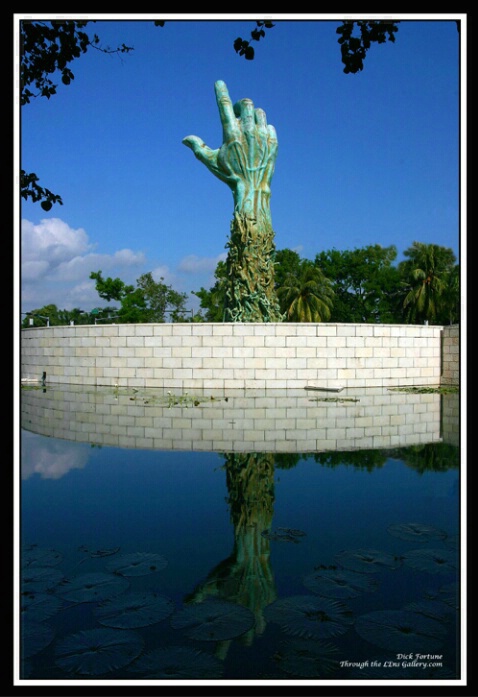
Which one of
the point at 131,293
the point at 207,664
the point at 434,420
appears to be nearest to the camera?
the point at 207,664

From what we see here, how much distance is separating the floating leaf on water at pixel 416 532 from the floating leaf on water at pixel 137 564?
156 cm

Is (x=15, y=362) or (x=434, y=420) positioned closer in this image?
(x=15, y=362)

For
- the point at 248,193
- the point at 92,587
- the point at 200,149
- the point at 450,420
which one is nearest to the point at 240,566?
the point at 92,587

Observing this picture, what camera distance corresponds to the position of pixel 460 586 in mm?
1928

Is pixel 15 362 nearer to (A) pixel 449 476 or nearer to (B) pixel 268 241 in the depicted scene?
(A) pixel 449 476

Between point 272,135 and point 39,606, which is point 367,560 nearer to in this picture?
point 39,606

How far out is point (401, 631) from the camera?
249cm

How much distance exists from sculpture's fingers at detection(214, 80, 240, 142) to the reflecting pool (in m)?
14.2

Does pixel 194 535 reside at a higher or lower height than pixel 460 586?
lower

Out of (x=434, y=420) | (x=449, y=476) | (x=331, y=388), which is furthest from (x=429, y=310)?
(x=449, y=476)

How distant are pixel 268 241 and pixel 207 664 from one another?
1665cm

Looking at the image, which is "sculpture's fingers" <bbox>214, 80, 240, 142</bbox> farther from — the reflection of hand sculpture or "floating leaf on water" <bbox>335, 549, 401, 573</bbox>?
"floating leaf on water" <bbox>335, 549, 401, 573</bbox>

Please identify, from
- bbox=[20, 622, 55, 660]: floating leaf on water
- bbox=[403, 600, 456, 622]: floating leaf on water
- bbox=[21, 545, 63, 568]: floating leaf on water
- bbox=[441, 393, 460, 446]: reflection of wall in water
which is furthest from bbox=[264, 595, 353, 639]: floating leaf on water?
bbox=[441, 393, 460, 446]: reflection of wall in water

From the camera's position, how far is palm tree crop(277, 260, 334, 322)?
1379 inches
